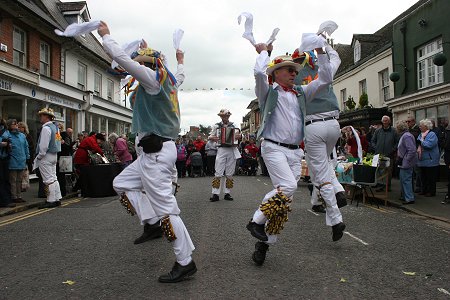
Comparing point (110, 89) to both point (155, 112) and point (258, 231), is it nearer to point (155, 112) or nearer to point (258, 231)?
point (155, 112)

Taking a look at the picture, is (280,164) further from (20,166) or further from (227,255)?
(20,166)

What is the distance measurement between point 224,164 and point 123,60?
598 cm

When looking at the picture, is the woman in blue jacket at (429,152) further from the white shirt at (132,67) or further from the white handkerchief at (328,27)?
the white shirt at (132,67)

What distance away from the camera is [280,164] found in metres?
4.21

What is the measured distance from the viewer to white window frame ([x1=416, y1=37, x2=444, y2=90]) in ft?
49.7

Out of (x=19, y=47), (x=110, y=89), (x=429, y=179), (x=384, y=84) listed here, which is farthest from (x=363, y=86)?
(x=19, y=47)

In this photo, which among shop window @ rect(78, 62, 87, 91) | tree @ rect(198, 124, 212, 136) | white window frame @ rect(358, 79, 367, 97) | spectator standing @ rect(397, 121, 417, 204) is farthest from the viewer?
tree @ rect(198, 124, 212, 136)

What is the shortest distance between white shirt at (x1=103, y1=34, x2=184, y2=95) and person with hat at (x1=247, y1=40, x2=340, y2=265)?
40.8 inches

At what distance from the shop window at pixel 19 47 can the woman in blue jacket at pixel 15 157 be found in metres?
8.03

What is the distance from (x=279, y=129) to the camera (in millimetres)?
4363

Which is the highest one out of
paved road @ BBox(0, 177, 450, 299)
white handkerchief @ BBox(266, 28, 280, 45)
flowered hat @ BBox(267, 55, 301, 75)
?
white handkerchief @ BBox(266, 28, 280, 45)

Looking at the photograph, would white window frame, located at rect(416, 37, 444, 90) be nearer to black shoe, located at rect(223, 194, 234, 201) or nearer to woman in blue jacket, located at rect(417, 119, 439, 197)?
woman in blue jacket, located at rect(417, 119, 439, 197)

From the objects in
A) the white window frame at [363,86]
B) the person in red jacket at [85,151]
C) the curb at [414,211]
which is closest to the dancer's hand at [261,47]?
the curb at [414,211]

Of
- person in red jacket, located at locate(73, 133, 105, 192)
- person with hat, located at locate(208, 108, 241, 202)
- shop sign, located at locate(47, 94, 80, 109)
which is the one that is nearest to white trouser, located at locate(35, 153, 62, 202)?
person in red jacket, located at locate(73, 133, 105, 192)
